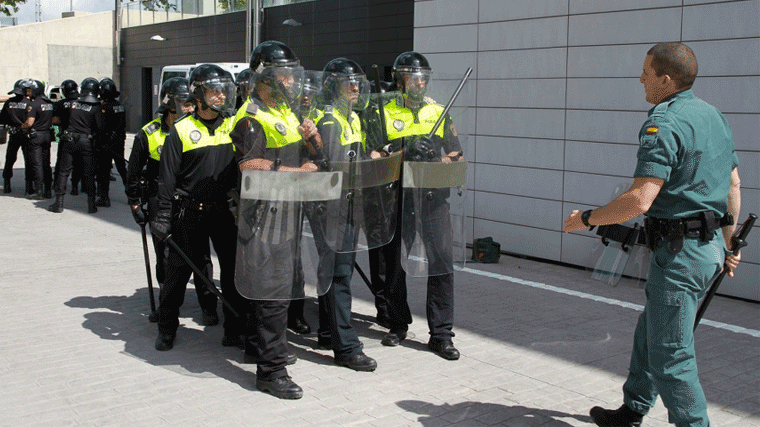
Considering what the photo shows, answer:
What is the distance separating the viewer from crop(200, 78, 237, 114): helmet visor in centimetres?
541

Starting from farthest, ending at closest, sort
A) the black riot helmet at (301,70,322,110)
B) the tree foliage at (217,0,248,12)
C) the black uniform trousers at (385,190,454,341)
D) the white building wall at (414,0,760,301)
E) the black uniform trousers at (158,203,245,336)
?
the tree foliage at (217,0,248,12) → the white building wall at (414,0,760,301) → the black uniform trousers at (158,203,245,336) → the black uniform trousers at (385,190,454,341) → the black riot helmet at (301,70,322,110)

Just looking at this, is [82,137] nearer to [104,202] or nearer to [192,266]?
[104,202]

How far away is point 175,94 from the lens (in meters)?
6.54

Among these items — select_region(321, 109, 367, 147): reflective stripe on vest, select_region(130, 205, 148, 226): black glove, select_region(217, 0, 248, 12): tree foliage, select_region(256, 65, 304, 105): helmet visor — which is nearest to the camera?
select_region(256, 65, 304, 105): helmet visor

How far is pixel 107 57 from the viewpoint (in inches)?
1298

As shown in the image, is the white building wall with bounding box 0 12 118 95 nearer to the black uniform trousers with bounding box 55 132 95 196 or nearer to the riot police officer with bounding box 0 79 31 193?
the riot police officer with bounding box 0 79 31 193

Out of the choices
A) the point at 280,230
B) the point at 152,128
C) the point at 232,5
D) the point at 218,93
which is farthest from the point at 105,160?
the point at 232,5

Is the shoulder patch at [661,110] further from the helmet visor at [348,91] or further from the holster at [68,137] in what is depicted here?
the holster at [68,137]

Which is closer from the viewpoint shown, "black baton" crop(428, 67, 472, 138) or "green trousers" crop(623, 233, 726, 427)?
"green trousers" crop(623, 233, 726, 427)

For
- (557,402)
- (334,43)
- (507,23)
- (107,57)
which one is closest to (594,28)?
(507,23)

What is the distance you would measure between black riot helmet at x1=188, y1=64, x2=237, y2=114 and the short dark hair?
9.65ft

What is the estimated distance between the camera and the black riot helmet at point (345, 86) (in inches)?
200

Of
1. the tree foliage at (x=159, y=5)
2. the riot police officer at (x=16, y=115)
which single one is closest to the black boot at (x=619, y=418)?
the riot police officer at (x=16, y=115)

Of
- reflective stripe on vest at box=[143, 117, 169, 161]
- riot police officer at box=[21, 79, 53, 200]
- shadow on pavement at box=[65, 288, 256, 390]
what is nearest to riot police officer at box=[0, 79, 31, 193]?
riot police officer at box=[21, 79, 53, 200]
